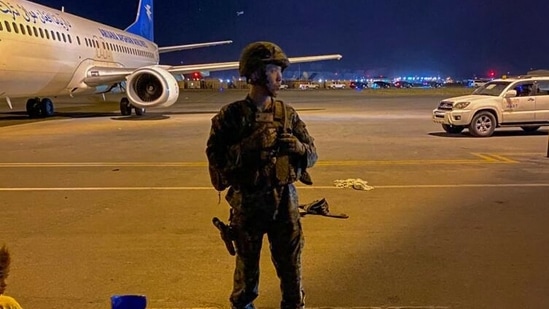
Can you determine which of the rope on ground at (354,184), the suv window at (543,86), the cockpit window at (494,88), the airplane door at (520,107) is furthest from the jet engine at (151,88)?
the rope on ground at (354,184)

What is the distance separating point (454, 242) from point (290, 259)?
3.10 m

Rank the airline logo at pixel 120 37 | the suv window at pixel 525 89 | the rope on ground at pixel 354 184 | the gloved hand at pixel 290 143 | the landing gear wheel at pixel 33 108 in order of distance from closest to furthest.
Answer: the gloved hand at pixel 290 143 → the rope on ground at pixel 354 184 → the suv window at pixel 525 89 → the landing gear wheel at pixel 33 108 → the airline logo at pixel 120 37

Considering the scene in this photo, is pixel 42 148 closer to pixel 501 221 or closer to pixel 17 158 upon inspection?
pixel 17 158

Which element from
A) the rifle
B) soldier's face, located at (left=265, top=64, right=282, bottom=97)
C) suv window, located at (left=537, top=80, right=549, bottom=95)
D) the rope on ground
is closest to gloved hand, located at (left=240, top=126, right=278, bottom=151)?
soldier's face, located at (left=265, top=64, right=282, bottom=97)

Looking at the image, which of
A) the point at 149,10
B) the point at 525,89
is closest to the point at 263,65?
the point at 525,89

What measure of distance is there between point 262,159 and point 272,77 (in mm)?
476

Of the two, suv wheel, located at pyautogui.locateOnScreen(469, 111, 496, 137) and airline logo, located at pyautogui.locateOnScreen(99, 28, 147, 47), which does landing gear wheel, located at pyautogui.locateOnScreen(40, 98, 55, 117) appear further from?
suv wheel, located at pyautogui.locateOnScreen(469, 111, 496, 137)

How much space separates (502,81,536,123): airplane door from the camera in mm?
16641

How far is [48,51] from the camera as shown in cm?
1941

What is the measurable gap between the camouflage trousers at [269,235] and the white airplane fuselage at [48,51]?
610 inches

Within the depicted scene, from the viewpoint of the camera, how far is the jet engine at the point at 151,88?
22.0 m

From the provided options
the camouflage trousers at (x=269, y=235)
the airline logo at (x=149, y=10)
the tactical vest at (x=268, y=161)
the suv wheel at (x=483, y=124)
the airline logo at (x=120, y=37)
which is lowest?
the suv wheel at (x=483, y=124)

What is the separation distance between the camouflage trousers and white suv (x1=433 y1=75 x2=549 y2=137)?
45.6ft

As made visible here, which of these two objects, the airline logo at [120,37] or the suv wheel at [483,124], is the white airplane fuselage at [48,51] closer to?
the airline logo at [120,37]
